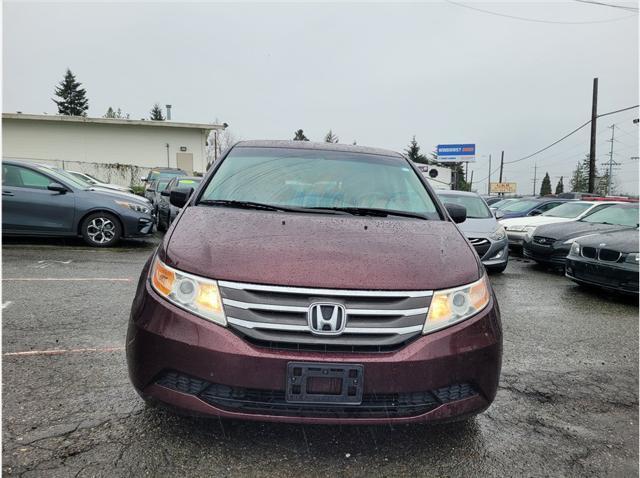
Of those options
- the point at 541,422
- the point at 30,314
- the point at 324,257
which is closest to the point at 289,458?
the point at 324,257

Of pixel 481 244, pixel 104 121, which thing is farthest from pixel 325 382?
pixel 104 121

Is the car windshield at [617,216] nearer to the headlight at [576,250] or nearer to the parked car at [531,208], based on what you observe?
the headlight at [576,250]

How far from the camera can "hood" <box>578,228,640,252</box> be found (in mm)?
5906

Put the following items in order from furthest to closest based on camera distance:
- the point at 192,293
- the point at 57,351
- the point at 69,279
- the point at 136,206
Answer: the point at 136,206, the point at 69,279, the point at 57,351, the point at 192,293

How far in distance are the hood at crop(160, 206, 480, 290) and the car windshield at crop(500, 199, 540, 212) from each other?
12.8 m

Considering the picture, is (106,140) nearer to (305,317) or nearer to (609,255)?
(609,255)

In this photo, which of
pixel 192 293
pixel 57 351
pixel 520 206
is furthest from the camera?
pixel 520 206

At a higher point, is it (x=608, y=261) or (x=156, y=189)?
(x=156, y=189)

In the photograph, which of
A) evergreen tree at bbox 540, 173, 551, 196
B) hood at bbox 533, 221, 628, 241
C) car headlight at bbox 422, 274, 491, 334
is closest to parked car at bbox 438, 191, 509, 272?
hood at bbox 533, 221, 628, 241

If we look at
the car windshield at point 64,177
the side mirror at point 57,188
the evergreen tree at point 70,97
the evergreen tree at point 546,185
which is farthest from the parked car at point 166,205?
the evergreen tree at point 546,185

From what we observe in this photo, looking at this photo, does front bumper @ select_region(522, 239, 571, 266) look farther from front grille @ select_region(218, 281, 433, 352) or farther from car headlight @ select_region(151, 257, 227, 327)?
car headlight @ select_region(151, 257, 227, 327)

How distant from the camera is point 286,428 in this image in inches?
93.0

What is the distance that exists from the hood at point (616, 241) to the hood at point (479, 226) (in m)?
1.39

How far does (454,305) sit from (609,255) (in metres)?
4.99
